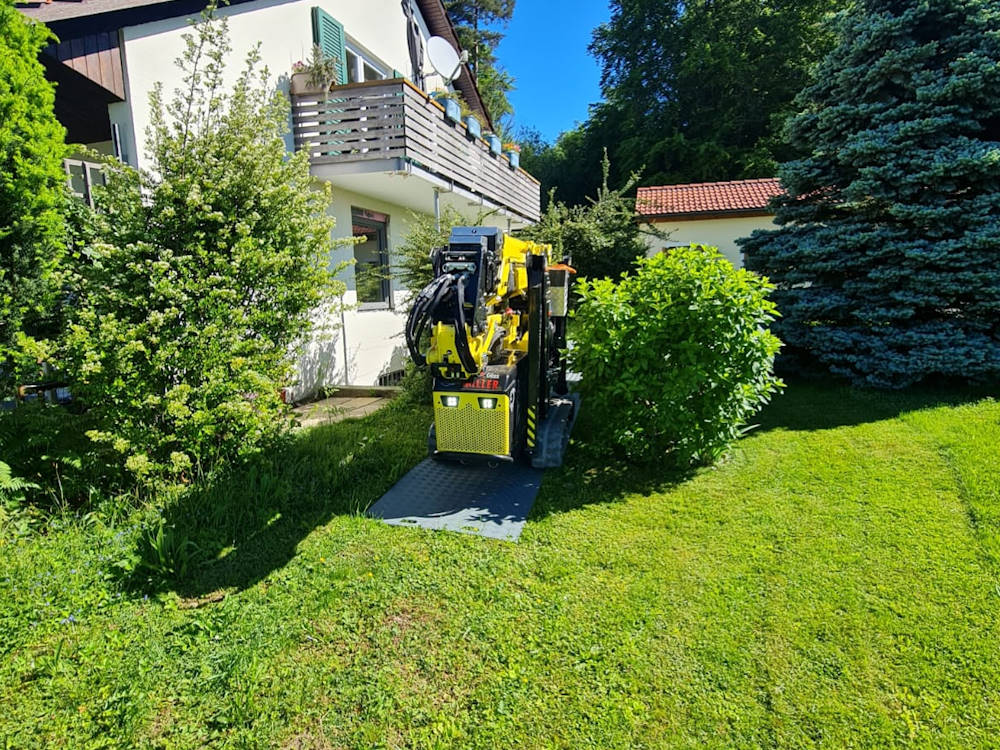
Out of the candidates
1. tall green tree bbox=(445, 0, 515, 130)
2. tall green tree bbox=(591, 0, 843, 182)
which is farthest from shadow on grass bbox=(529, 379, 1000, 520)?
tall green tree bbox=(445, 0, 515, 130)

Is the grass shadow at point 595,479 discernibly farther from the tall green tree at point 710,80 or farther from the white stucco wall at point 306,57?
the tall green tree at point 710,80

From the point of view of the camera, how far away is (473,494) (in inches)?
201

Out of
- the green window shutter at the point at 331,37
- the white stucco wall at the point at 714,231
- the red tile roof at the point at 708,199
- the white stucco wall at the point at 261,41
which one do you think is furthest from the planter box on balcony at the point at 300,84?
the white stucco wall at the point at 714,231

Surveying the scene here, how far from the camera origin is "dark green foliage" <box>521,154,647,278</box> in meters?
13.8

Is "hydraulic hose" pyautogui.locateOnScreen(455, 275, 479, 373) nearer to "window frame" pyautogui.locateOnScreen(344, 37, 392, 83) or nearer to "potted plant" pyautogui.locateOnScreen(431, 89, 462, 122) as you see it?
"potted plant" pyautogui.locateOnScreen(431, 89, 462, 122)

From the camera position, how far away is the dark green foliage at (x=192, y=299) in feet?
14.0

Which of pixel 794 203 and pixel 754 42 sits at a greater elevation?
pixel 754 42

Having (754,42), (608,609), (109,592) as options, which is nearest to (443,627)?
(608,609)

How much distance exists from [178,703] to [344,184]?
26.6ft

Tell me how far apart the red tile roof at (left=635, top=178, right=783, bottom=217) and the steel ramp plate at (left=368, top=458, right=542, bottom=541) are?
15089mm

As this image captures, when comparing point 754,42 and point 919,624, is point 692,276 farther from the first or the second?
point 754,42

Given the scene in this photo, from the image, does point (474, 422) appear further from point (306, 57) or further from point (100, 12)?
point (306, 57)

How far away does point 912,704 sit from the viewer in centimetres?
267

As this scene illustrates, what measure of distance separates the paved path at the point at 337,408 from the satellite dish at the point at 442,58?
7.61 meters
